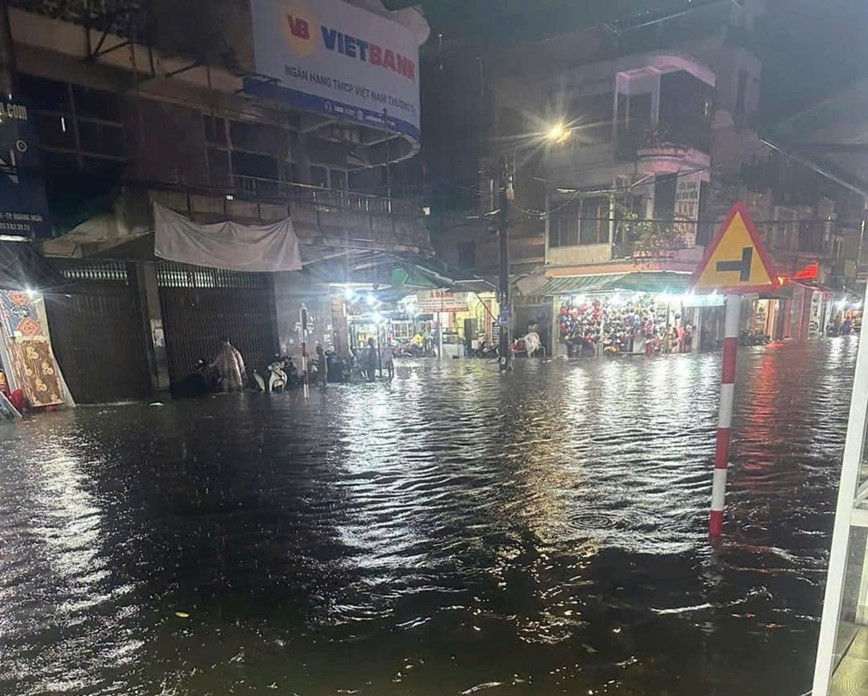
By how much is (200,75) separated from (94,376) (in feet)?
26.6

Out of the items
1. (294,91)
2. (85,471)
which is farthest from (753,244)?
(294,91)

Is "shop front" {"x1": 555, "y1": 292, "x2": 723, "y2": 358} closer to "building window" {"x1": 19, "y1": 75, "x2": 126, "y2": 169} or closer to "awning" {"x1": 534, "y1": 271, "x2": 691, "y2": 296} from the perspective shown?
"awning" {"x1": 534, "y1": 271, "x2": 691, "y2": 296}

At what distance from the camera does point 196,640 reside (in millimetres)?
3297

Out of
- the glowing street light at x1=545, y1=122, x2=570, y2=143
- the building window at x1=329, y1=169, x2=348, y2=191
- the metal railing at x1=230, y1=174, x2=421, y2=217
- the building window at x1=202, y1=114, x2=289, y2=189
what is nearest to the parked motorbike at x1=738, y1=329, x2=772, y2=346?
the glowing street light at x1=545, y1=122, x2=570, y2=143

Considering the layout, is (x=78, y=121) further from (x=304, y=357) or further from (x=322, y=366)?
(x=322, y=366)

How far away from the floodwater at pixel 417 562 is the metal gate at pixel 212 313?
639 centimetres

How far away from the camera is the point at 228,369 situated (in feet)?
50.1

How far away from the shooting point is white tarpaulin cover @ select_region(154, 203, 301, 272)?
1155cm

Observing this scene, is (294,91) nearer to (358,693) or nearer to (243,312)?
(243,312)

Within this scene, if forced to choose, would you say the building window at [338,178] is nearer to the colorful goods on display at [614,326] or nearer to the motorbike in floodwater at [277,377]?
the motorbike in floodwater at [277,377]

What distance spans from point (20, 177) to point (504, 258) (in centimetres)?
1386

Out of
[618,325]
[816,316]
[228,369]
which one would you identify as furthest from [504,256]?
[816,316]

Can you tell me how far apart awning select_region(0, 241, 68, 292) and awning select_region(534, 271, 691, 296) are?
63.9ft

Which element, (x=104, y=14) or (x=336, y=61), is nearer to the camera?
(x=104, y=14)
